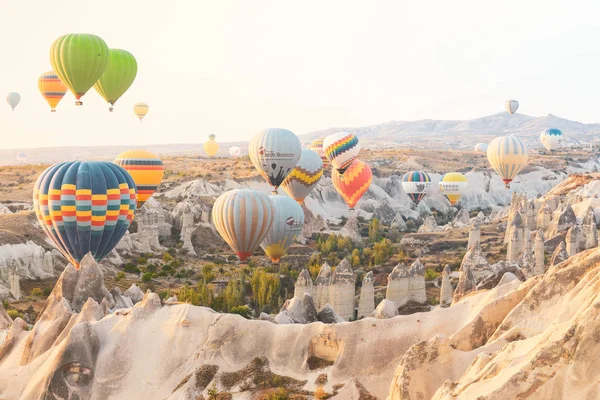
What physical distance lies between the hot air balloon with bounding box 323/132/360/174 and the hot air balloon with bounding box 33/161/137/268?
33072 millimetres

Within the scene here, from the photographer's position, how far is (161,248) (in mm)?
58188

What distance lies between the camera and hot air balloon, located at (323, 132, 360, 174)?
70.2 meters

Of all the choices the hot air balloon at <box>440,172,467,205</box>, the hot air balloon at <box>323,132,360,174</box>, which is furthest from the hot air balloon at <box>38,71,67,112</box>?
the hot air balloon at <box>440,172,467,205</box>

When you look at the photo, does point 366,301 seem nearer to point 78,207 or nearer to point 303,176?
point 78,207

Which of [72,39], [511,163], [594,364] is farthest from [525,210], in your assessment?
[594,364]

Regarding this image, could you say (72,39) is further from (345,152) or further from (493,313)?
(493,313)

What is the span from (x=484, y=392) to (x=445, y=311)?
7.83 metres

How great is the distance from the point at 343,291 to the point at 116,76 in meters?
23.8

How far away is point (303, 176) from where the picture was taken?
63.6 m

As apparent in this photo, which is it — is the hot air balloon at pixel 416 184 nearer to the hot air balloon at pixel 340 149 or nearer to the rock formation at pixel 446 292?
the hot air balloon at pixel 340 149

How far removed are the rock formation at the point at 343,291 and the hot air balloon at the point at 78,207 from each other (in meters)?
10.6

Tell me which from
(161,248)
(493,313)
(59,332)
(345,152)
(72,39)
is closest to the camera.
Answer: (493,313)

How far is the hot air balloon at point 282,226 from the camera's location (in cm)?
4709

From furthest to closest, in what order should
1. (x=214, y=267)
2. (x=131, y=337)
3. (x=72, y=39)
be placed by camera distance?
(x=214, y=267)
(x=72, y=39)
(x=131, y=337)
